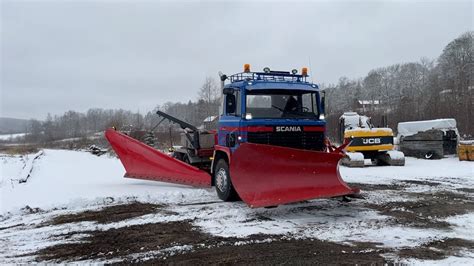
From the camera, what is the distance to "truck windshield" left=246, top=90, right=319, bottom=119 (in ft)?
28.4

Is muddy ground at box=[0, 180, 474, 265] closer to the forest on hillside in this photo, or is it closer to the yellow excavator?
the yellow excavator

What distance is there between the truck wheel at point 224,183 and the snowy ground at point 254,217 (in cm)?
24

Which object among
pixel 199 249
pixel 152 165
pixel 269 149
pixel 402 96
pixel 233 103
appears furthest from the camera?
pixel 402 96

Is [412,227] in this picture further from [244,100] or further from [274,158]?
Answer: [244,100]

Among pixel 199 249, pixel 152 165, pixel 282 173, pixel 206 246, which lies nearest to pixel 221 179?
pixel 282 173

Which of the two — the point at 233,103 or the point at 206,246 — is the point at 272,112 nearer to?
the point at 233,103

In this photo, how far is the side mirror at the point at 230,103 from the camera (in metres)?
9.11

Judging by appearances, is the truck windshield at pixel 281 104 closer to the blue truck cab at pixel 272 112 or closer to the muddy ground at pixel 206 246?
the blue truck cab at pixel 272 112

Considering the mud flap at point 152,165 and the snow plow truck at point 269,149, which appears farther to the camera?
the mud flap at point 152,165

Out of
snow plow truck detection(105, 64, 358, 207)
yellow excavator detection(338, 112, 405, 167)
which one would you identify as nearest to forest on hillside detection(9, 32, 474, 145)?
yellow excavator detection(338, 112, 405, 167)

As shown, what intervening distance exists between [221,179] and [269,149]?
214 centimetres

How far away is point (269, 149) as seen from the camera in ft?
24.9

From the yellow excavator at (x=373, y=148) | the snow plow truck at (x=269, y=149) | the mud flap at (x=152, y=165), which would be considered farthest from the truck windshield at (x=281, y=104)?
the yellow excavator at (x=373, y=148)

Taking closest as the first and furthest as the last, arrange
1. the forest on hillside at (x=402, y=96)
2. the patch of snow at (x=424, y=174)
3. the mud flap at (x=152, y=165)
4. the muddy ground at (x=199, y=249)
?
the muddy ground at (x=199, y=249) → the mud flap at (x=152, y=165) → the patch of snow at (x=424, y=174) → the forest on hillside at (x=402, y=96)
